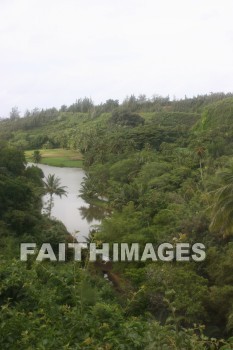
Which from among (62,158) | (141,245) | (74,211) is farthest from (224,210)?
(62,158)

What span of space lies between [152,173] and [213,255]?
17512 millimetres

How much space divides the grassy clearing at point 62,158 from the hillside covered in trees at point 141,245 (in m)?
2.34

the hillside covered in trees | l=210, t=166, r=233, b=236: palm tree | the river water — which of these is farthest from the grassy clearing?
l=210, t=166, r=233, b=236: palm tree

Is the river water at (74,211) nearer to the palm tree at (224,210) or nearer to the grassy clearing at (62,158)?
the grassy clearing at (62,158)

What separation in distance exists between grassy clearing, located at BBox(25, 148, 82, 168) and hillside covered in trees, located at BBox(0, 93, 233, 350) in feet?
7.69

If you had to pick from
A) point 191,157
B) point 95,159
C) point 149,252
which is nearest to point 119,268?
point 149,252

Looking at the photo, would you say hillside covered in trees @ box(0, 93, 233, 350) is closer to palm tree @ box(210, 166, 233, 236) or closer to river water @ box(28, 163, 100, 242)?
palm tree @ box(210, 166, 233, 236)

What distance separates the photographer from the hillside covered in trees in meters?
4.35

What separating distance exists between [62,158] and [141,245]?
127 feet

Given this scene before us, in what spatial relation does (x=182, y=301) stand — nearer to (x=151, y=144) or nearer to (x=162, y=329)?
(x=162, y=329)

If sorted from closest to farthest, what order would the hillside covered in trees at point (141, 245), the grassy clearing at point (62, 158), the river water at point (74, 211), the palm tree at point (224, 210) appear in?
the hillside covered in trees at point (141, 245) < the palm tree at point (224, 210) < the river water at point (74, 211) < the grassy clearing at point (62, 158)

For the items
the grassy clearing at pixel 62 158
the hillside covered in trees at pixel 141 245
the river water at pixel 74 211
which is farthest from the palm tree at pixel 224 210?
the grassy clearing at pixel 62 158

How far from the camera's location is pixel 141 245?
59.6 ft

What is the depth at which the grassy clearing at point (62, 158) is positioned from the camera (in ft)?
172
